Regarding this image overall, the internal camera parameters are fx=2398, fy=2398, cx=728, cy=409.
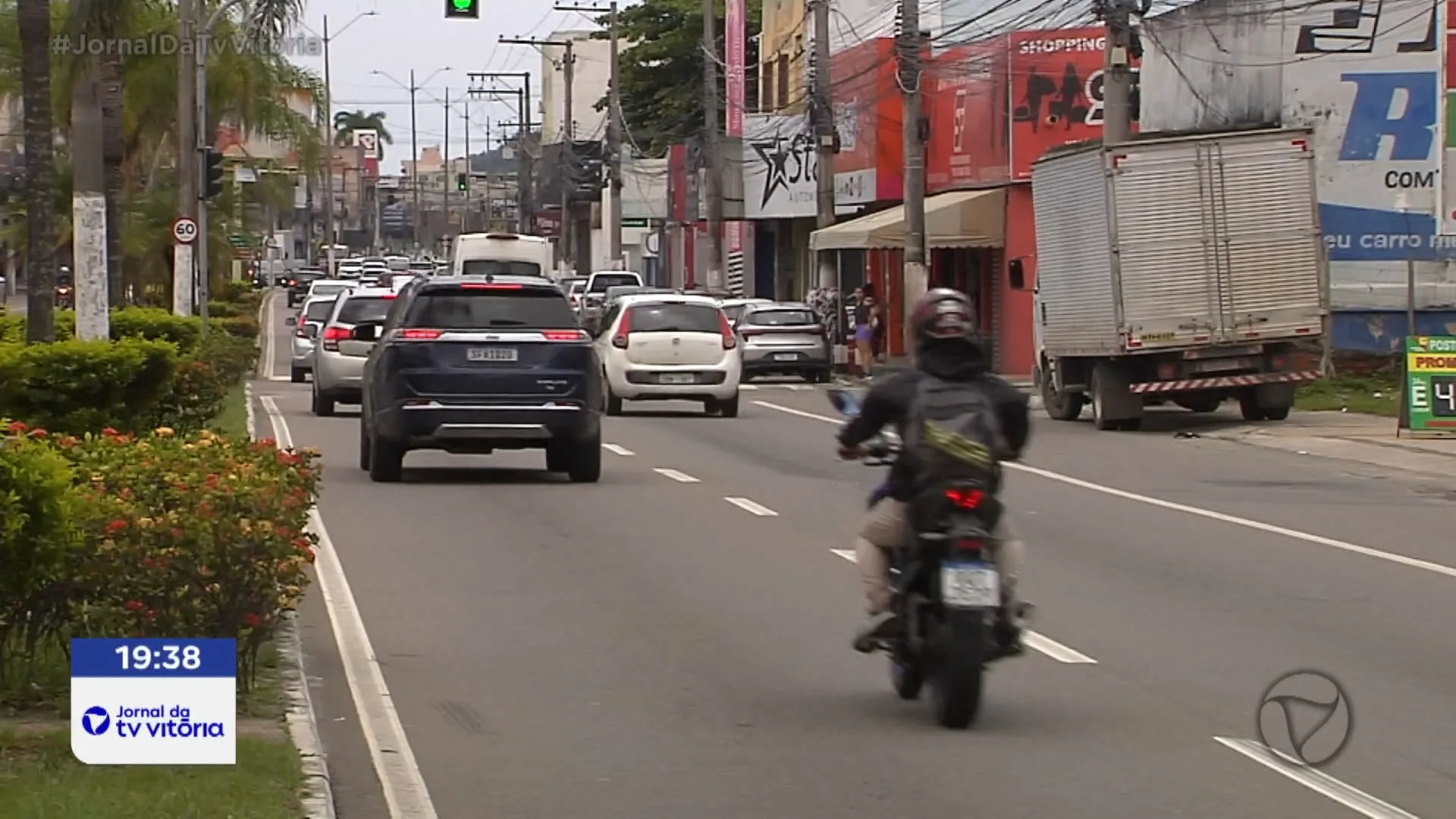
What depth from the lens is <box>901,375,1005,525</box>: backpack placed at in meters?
9.08

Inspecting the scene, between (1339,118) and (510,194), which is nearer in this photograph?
(1339,118)

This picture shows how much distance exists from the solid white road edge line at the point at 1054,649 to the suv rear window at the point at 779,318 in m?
30.9

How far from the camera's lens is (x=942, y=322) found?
926cm

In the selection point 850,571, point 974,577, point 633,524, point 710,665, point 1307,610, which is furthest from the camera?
point 633,524

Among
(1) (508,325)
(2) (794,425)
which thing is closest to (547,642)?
(1) (508,325)

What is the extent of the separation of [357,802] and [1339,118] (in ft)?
89.0

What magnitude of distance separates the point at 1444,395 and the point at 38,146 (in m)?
14.5

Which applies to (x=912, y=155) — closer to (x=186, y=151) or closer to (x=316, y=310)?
(x=316, y=310)

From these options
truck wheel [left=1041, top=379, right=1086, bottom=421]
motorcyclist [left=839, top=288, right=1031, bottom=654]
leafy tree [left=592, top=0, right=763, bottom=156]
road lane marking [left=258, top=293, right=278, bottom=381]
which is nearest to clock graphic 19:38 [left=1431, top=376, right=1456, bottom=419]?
truck wheel [left=1041, top=379, right=1086, bottom=421]

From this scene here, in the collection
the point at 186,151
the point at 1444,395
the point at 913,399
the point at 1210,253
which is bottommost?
the point at 1444,395

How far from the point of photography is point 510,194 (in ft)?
593

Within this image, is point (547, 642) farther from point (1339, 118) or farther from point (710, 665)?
point (1339, 118)

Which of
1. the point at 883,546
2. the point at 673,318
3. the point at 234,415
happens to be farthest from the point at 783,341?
the point at 883,546


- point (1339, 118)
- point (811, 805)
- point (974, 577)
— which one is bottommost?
point (811, 805)
